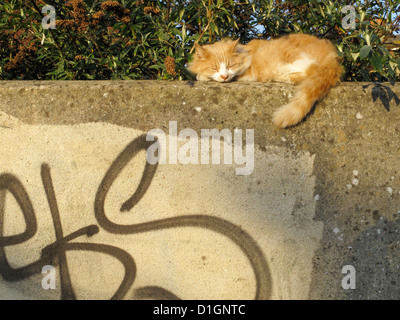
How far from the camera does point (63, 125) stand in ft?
5.44

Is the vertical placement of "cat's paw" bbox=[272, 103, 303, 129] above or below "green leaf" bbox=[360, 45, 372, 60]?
below

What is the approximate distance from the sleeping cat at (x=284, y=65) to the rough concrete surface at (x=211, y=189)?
0.07 meters

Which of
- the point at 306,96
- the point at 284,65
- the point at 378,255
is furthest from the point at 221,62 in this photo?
the point at 378,255

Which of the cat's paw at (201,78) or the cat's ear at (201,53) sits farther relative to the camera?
the cat's paw at (201,78)

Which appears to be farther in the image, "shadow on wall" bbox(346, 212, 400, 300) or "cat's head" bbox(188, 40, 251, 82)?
"cat's head" bbox(188, 40, 251, 82)

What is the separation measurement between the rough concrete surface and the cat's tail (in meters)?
0.04

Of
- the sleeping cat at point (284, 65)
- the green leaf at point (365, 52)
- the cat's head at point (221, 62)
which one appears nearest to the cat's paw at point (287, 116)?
the sleeping cat at point (284, 65)

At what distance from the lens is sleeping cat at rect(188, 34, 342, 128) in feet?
5.26

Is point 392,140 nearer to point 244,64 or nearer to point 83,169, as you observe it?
point 244,64

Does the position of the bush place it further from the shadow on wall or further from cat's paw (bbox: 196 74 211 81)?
the shadow on wall

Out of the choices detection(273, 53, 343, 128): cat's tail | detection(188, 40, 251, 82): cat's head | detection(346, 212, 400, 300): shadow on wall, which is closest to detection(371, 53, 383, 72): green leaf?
detection(273, 53, 343, 128): cat's tail

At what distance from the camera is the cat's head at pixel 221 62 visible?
7.04 feet

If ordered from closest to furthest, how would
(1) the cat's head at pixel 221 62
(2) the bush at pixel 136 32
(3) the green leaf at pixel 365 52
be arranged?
1. (3) the green leaf at pixel 365 52
2. (2) the bush at pixel 136 32
3. (1) the cat's head at pixel 221 62

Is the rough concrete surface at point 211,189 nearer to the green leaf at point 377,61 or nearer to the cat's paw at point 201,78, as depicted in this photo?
the green leaf at point 377,61
